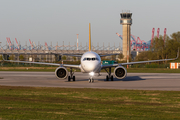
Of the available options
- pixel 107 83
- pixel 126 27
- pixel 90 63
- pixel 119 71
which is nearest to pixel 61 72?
pixel 90 63

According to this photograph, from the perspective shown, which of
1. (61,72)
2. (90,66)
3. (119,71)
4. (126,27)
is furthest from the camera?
(126,27)

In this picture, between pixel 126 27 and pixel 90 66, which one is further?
pixel 126 27

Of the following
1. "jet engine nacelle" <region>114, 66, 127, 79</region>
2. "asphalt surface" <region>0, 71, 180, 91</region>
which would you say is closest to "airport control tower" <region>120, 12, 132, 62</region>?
"asphalt surface" <region>0, 71, 180, 91</region>

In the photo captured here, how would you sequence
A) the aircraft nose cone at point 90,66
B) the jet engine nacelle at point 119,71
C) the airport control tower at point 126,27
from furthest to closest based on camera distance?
the airport control tower at point 126,27
the jet engine nacelle at point 119,71
the aircraft nose cone at point 90,66

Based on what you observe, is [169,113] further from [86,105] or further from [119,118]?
[86,105]

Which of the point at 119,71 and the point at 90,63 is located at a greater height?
the point at 90,63

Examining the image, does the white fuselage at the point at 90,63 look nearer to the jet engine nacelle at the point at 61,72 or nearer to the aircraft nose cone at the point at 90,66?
the aircraft nose cone at the point at 90,66

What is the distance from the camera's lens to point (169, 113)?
Answer: 509 inches

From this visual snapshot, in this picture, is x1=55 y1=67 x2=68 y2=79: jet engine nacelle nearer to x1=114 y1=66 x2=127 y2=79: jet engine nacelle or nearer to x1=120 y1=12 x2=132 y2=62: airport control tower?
x1=114 y1=66 x2=127 y2=79: jet engine nacelle

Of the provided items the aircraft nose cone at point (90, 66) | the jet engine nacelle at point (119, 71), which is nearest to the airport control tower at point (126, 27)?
the jet engine nacelle at point (119, 71)

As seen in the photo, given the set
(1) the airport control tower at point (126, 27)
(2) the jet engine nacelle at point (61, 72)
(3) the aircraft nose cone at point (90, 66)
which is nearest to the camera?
(3) the aircraft nose cone at point (90, 66)

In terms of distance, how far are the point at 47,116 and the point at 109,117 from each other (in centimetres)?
255

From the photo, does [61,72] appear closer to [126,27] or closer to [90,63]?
[90,63]

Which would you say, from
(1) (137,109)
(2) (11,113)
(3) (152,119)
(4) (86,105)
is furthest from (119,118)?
(2) (11,113)
